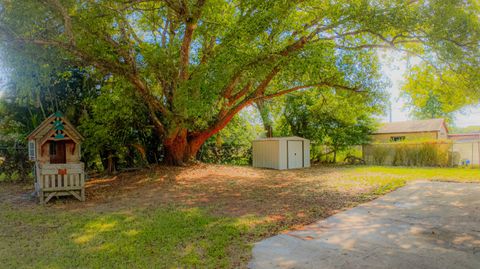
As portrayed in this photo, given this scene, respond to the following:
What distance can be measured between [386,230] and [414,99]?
10406 mm

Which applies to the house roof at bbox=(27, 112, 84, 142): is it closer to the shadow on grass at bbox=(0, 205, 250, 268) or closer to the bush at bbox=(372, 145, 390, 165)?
the shadow on grass at bbox=(0, 205, 250, 268)

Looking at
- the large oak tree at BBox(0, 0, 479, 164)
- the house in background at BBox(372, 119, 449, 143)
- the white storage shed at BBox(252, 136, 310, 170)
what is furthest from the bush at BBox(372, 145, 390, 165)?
the large oak tree at BBox(0, 0, 479, 164)

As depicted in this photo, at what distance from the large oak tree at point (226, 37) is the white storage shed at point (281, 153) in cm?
511

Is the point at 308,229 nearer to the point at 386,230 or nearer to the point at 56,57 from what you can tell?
the point at 386,230

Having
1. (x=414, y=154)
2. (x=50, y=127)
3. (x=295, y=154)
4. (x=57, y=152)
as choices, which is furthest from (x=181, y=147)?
(x=414, y=154)

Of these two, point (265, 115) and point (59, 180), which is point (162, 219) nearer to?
point (59, 180)

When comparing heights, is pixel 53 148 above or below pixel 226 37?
below

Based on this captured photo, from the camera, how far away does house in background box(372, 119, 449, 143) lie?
925 inches

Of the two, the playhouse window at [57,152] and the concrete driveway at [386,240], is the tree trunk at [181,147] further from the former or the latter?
the concrete driveway at [386,240]

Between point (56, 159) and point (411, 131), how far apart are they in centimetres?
2494

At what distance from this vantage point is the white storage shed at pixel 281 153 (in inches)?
577

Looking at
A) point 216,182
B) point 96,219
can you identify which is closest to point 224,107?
point 216,182

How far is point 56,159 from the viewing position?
7.37 metres

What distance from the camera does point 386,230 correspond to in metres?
4.54
